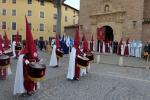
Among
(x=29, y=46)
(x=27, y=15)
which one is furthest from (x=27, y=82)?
(x=27, y=15)

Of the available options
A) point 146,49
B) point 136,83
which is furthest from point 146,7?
point 136,83

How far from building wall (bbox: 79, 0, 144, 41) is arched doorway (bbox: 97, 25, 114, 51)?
0.76m

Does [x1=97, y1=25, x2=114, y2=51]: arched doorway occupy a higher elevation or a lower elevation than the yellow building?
lower

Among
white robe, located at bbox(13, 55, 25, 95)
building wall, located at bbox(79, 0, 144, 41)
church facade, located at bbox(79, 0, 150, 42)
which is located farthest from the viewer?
building wall, located at bbox(79, 0, 144, 41)

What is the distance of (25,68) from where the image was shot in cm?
993

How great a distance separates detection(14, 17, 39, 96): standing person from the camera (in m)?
9.90

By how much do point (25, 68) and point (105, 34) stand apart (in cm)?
2970

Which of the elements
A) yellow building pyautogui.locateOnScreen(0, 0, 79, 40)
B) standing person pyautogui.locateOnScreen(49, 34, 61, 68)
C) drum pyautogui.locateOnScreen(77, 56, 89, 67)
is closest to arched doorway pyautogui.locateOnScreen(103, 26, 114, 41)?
standing person pyautogui.locateOnScreen(49, 34, 61, 68)

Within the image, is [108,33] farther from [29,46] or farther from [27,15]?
[29,46]

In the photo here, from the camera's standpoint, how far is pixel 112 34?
37.7 m

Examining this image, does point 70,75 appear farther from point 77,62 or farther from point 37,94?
Answer: point 37,94

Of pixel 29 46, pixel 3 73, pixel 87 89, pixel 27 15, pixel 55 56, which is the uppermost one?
pixel 27 15

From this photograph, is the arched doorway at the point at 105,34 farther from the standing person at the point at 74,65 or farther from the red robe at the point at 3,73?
the red robe at the point at 3,73

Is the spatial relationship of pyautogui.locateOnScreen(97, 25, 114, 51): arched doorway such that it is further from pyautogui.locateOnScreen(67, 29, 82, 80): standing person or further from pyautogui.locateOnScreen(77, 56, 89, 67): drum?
pyautogui.locateOnScreen(77, 56, 89, 67): drum
